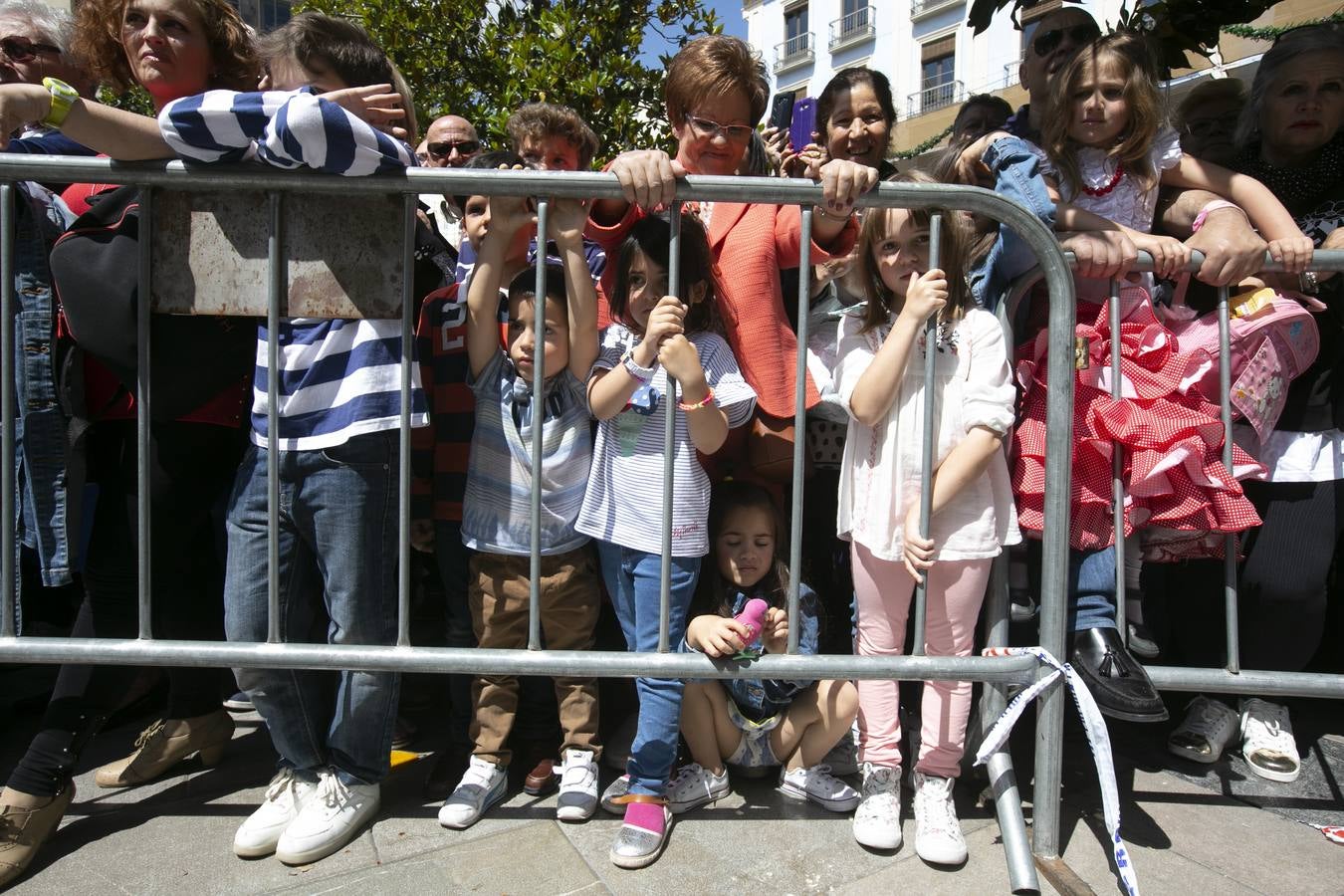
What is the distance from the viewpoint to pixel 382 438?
2262 millimetres

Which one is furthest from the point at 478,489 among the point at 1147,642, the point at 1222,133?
the point at 1222,133

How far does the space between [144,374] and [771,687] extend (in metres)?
1.81

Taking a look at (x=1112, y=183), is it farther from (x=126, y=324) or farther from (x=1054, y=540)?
(x=126, y=324)

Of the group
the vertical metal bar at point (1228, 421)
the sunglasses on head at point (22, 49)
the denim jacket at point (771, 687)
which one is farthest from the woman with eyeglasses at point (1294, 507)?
the sunglasses on head at point (22, 49)

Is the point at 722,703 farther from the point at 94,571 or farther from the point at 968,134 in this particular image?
the point at 968,134

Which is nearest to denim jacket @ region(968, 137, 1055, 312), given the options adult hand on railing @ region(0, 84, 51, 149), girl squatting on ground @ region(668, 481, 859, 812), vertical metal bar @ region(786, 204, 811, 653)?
vertical metal bar @ region(786, 204, 811, 653)

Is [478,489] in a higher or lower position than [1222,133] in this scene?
lower

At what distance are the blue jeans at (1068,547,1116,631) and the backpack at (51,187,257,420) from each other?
231cm

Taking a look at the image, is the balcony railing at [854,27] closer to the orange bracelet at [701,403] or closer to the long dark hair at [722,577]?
the long dark hair at [722,577]

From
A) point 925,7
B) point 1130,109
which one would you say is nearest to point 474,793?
point 1130,109

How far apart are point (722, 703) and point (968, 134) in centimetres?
225

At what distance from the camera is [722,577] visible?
8.52 ft

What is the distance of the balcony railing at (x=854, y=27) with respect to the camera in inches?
1405

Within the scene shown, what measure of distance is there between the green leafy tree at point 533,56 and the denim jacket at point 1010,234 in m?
4.16
